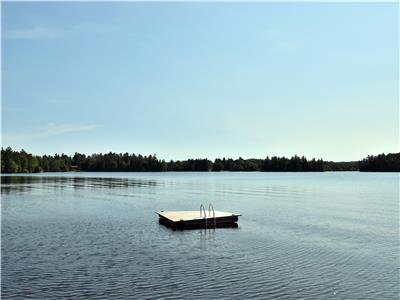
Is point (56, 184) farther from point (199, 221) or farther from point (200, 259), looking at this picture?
point (200, 259)

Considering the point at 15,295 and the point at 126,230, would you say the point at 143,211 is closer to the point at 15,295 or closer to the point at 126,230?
the point at 126,230

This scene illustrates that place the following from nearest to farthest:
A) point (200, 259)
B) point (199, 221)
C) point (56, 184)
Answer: point (200, 259)
point (199, 221)
point (56, 184)

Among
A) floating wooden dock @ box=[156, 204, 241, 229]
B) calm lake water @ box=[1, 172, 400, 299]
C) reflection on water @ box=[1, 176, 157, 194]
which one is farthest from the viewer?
reflection on water @ box=[1, 176, 157, 194]

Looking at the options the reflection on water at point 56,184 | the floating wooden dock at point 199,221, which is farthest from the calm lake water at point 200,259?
the reflection on water at point 56,184

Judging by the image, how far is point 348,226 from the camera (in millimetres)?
43969

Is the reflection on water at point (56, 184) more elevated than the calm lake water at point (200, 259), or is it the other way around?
the reflection on water at point (56, 184)

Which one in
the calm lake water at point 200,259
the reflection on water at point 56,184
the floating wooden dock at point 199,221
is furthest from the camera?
the reflection on water at point 56,184

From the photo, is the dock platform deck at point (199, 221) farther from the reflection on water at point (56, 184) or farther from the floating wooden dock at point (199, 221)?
the reflection on water at point (56, 184)

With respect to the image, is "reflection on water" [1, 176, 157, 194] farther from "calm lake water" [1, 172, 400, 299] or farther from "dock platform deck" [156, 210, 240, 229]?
"calm lake water" [1, 172, 400, 299]

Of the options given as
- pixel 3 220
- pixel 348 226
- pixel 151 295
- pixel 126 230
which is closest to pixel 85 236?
pixel 126 230

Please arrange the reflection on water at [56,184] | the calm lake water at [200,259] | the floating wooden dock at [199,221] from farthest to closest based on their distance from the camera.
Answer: the reflection on water at [56,184] < the floating wooden dock at [199,221] < the calm lake water at [200,259]

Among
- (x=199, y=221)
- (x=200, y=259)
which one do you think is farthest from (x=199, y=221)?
(x=200, y=259)

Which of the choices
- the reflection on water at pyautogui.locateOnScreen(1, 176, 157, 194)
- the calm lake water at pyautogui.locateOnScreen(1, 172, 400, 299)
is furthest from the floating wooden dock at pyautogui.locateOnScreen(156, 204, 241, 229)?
the reflection on water at pyautogui.locateOnScreen(1, 176, 157, 194)

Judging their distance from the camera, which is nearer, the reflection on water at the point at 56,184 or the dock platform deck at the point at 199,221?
the dock platform deck at the point at 199,221
